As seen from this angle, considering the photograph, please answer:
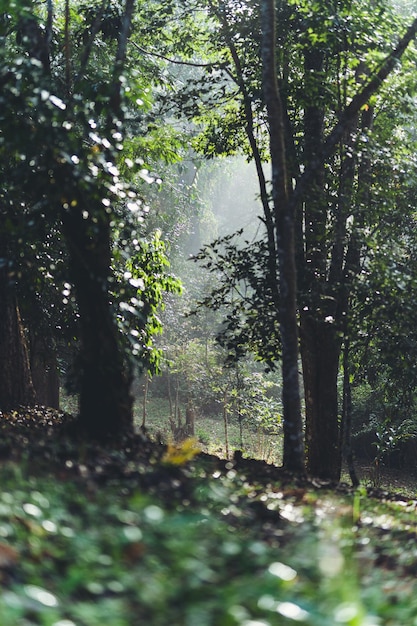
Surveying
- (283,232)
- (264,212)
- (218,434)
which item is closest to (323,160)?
(264,212)

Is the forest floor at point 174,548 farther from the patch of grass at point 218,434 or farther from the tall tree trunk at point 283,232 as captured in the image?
the patch of grass at point 218,434

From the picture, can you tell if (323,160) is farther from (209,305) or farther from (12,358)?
(12,358)

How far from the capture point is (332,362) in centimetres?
1027

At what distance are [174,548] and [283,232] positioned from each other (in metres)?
4.56

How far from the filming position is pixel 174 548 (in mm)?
3553

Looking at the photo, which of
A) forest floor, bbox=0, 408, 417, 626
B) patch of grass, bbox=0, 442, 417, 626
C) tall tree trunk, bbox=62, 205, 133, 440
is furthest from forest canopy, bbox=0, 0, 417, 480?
patch of grass, bbox=0, 442, 417, 626

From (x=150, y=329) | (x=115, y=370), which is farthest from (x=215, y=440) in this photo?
(x=115, y=370)

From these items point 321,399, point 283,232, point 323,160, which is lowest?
point 321,399

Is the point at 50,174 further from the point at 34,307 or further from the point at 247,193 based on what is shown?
the point at 247,193

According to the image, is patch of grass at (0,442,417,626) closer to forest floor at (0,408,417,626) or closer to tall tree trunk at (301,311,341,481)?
forest floor at (0,408,417,626)

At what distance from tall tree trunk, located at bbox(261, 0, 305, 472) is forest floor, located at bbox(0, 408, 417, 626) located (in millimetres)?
1848

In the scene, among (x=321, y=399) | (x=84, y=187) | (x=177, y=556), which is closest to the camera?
(x=177, y=556)

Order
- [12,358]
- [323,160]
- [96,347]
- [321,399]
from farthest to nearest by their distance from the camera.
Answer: [321,399] → [12,358] → [323,160] → [96,347]

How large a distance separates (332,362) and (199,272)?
1193 inches
